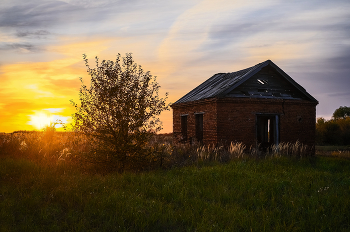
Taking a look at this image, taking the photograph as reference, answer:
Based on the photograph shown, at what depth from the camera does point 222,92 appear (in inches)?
631

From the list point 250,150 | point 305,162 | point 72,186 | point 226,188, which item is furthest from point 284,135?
point 72,186

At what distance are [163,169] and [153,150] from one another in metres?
0.86

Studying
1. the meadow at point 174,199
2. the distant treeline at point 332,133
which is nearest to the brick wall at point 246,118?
the meadow at point 174,199

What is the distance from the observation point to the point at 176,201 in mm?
7844

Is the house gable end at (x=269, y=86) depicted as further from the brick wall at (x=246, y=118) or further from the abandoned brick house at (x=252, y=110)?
the brick wall at (x=246, y=118)

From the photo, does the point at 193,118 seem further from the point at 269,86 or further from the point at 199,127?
the point at 269,86

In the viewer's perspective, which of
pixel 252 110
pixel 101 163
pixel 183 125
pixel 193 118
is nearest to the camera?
pixel 101 163

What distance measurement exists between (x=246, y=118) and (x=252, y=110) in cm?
64

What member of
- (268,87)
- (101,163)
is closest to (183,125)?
(268,87)

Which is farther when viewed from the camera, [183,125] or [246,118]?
[183,125]

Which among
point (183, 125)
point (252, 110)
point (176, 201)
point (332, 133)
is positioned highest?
point (252, 110)

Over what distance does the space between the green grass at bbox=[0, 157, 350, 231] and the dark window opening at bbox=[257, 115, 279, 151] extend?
686 cm

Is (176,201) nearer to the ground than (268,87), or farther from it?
nearer to the ground

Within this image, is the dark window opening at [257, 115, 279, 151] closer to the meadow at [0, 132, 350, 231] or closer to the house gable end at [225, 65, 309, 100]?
the house gable end at [225, 65, 309, 100]
